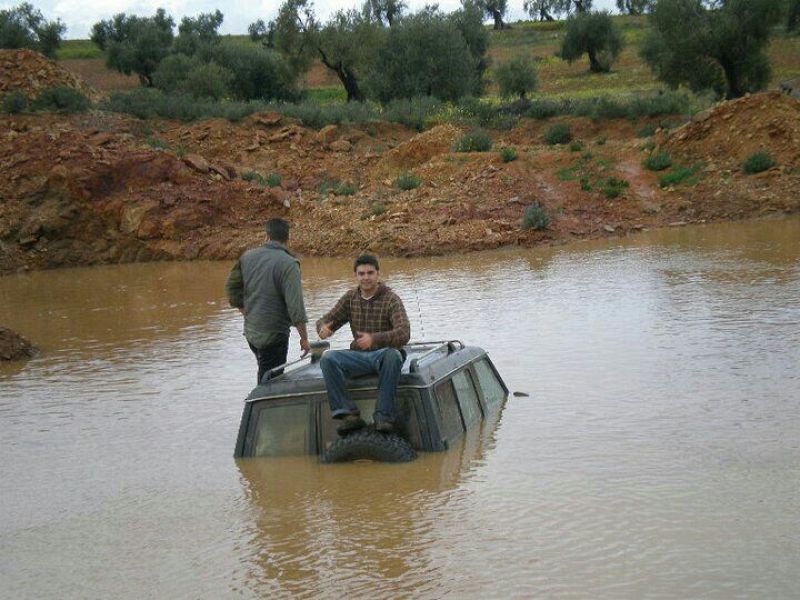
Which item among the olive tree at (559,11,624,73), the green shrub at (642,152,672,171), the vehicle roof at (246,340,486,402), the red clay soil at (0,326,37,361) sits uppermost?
the olive tree at (559,11,624,73)

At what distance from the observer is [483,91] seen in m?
53.9

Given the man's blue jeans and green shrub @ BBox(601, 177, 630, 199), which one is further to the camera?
green shrub @ BBox(601, 177, 630, 199)

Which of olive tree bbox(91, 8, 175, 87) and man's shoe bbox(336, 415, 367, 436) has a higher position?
olive tree bbox(91, 8, 175, 87)

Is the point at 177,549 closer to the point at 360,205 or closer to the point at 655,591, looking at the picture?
the point at 655,591

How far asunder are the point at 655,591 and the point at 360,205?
23.9 metres

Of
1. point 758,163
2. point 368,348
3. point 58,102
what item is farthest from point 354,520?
point 58,102

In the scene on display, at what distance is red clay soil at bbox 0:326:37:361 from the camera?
1431cm

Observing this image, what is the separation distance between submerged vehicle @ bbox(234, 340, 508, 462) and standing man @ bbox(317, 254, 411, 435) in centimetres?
12

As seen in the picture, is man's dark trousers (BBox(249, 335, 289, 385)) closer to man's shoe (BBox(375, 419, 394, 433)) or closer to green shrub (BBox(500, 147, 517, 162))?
man's shoe (BBox(375, 419, 394, 433))

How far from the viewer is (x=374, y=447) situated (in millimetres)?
7562

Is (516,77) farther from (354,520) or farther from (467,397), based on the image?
(354,520)

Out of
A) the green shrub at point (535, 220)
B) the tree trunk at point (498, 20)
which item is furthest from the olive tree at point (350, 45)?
the tree trunk at point (498, 20)

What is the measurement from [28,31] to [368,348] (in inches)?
2479

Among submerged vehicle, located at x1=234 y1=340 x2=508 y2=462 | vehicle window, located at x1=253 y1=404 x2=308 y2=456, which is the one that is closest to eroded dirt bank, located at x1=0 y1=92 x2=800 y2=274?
submerged vehicle, located at x1=234 y1=340 x2=508 y2=462
